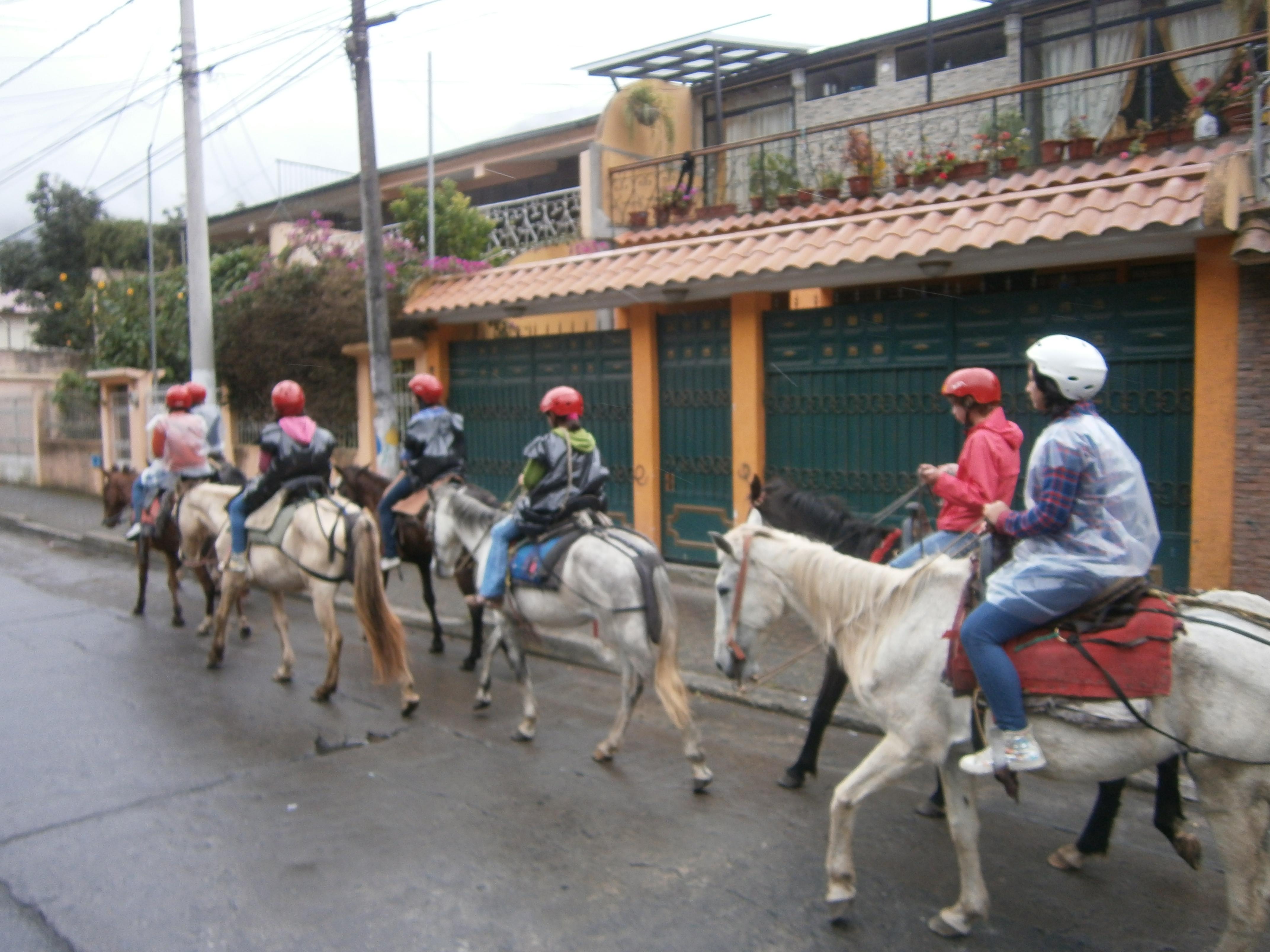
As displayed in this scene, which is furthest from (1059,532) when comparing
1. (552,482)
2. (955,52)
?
(955,52)

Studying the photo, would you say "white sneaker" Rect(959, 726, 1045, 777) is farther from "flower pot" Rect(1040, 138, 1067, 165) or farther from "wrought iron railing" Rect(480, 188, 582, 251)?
"wrought iron railing" Rect(480, 188, 582, 251)

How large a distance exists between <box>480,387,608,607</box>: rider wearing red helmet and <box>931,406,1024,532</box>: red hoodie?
2.14 meters

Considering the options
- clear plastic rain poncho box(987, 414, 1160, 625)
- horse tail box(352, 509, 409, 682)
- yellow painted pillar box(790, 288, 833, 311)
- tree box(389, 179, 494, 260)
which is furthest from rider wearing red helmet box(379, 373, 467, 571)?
tree box(389, 179, 494, 260)

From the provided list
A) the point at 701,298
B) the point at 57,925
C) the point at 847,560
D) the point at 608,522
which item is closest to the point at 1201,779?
the point at 847,560

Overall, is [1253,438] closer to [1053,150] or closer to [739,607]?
[739,607]

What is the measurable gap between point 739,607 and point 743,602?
3 centimetres

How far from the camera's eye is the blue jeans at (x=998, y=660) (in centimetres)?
360

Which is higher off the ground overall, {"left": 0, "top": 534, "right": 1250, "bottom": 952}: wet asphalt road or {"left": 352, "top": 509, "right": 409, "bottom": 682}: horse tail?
{"left": 352, "top": 509, "right": 409, "bottom": 682}: horse tail

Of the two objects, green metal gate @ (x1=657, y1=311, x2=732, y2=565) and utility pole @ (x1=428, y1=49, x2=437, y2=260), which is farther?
utility pole @ (x1=428, y1=49, x2=437, y2=260)

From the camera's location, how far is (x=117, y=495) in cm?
1182

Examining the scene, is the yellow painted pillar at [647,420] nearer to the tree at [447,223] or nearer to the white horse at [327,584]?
the white horse at [327,584]

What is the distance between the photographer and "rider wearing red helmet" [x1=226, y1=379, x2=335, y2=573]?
7.48 m

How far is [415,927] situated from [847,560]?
7.68ft

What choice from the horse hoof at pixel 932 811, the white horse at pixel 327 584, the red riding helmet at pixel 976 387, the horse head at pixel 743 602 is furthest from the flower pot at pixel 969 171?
the horse hoof at pixel 932 811
